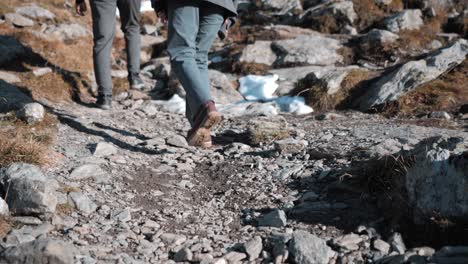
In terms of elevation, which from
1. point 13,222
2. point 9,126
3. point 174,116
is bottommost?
point 174,116

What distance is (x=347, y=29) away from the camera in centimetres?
1097

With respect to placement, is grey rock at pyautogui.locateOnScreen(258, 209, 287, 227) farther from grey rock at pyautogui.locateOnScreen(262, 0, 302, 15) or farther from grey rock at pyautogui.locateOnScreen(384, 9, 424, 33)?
grey rock at pyautogui.locateOnScreen(262, 0, 302, 15)

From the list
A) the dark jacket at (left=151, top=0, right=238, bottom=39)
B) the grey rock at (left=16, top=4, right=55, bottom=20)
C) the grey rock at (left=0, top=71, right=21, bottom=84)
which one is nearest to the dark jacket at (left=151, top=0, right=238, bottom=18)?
the dark jacket at (left=151, top=0, right=238, bottom=39)

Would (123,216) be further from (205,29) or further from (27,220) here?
(205,29)

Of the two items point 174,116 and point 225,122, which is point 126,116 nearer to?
point 174,116

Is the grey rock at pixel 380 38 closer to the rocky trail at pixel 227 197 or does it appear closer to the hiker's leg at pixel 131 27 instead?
the rocky trail at pixel 227 197

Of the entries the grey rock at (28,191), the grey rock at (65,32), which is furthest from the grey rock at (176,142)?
the grey rock at (65,32)

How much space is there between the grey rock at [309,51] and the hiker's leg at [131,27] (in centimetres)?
263

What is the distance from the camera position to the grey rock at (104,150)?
16.7ft

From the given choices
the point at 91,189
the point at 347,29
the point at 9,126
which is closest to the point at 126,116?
the point at 9,126

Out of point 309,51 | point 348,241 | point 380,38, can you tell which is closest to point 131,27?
point 309,51

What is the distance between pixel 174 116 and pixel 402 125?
10.1ft

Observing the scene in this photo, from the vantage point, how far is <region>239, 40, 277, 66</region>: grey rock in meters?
9.30

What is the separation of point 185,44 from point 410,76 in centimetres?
392
